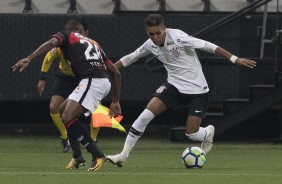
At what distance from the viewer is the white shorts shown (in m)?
13.9

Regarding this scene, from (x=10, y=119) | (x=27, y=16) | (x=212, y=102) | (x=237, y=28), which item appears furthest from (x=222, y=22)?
(x=10, y=119)

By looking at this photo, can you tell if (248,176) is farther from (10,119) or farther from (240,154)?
(10,119)

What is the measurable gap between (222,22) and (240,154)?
135 inches

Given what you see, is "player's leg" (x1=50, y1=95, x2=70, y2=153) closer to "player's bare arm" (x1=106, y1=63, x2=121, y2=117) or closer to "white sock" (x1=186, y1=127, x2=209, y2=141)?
"white sock" (x1=186, y1=127, x2=209, y2=141)

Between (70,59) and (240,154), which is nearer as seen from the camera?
(70,59)

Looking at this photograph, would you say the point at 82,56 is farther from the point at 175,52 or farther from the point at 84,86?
the point at 175,52

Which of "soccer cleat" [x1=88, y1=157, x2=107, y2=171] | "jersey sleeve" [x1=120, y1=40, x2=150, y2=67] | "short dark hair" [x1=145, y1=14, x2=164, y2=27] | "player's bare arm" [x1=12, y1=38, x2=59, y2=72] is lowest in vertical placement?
"soccer cleat" [x1=88, y1=157, x2=107, y2=171]

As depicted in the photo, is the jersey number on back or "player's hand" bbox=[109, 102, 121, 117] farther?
"player's hand" bbox=[109, 102, 121, 117]

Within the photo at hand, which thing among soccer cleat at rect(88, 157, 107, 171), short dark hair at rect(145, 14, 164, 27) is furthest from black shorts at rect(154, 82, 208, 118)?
soccer cleat at rect(88, 157, 107, 171)

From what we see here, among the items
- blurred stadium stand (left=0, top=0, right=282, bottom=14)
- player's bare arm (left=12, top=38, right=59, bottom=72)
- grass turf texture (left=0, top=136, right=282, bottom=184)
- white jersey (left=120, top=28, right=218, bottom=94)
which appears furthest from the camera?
blurred stadium stand (left=0, top=0, right=282, bottom=14)

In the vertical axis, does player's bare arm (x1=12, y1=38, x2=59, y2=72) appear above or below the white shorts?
above

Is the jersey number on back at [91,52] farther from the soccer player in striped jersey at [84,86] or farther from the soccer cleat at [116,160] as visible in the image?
the soccer cleat at [116,160]

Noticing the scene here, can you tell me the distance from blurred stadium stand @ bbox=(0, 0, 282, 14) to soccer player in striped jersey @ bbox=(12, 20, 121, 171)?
27.1ft

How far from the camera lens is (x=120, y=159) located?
14891mm
